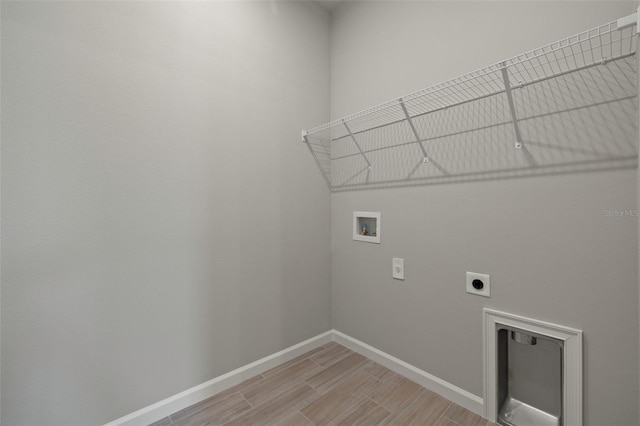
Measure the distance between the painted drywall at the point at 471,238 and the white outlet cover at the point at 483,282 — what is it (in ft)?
0.10

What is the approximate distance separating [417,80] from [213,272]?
160cm

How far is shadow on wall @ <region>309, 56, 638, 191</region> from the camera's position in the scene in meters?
1.05

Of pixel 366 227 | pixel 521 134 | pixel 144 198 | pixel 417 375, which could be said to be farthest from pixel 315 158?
pixel 417 375

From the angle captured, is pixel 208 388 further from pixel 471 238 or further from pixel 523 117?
pixel 523 117

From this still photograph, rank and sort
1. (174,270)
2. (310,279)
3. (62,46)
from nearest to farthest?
(62,46) → (174,270) → (310,279)

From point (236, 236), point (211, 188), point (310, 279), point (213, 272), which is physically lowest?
point (310, 279)

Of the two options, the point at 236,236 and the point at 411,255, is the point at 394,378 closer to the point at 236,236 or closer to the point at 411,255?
the point at 411,255

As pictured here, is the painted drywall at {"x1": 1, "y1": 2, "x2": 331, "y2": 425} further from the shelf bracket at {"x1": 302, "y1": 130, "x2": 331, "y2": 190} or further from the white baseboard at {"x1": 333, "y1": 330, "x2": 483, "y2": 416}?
the white baseboard at {"x1": 333, "y1": 330, "x2": 483, "y2": 416}

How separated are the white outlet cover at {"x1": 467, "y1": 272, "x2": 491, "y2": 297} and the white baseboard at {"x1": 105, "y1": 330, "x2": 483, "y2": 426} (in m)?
0.53

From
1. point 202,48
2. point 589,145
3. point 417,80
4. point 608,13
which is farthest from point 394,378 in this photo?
point 202,48

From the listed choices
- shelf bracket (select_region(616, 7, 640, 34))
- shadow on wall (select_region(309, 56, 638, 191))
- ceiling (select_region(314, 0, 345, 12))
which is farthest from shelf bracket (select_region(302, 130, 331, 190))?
shelf bracket (select_region(616, 7, 640, 34))

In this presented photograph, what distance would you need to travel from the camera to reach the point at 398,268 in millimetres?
1744

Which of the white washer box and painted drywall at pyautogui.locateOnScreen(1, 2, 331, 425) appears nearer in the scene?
painted drywall at pyautogui.locateOnScreen(1, 2, 331, 425)

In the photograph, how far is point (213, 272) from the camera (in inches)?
62.1
